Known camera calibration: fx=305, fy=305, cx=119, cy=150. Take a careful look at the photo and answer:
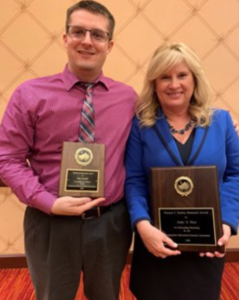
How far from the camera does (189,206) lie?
104 centimetres

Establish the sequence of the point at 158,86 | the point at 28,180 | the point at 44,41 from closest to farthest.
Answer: the point at 28,180 → the point at 158,86 → the point at 44,41

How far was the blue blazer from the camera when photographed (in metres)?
1.11

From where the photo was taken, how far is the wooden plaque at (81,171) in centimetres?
102

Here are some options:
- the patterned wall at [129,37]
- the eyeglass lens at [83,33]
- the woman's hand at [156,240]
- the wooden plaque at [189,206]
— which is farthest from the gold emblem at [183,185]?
the patterned wall at [129,37]

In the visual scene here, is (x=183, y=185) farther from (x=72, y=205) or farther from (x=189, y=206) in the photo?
(x=72, y=205)

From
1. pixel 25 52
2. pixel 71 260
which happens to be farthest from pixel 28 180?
pixel 25 52

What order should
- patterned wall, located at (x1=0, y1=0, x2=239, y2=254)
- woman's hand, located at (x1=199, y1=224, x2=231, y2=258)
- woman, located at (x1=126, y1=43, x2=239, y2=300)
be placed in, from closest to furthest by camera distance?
woman's hand, located at (x1=199, y1=224, x2=231, y2=258) < woman, located at (x1=126, y1=43, x2=239, y2=300) < patterned wall, located at (x1=0, y1=0, x2=239, y2=254)

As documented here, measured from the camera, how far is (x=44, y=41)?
1.98 metres

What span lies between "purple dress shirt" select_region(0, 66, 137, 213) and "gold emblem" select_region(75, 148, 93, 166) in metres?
0.12

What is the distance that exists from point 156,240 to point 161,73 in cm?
61

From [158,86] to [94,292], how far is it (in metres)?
0.85

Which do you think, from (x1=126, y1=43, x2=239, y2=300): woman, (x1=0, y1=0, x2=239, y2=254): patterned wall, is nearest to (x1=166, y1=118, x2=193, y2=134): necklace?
(x1=126, y1=43, x2=239, y2=300): woman

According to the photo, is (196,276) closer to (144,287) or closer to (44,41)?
(144,287)

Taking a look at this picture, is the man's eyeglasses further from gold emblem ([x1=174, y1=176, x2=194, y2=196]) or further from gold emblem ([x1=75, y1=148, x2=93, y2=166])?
gold emblem ([x1=174, y1=176, x2=194, y2=196])
